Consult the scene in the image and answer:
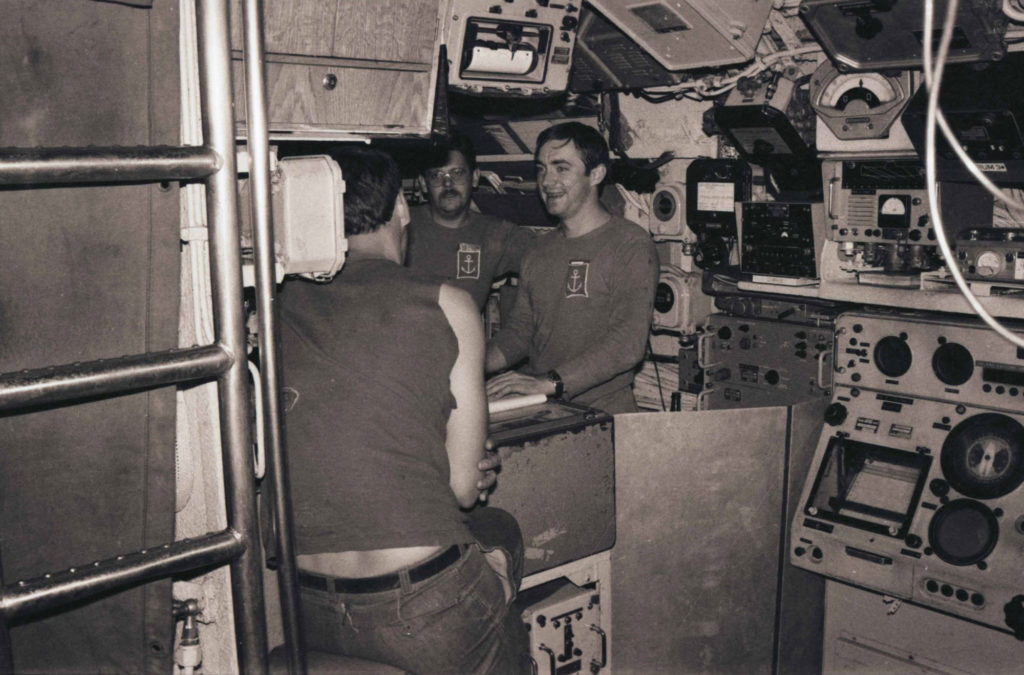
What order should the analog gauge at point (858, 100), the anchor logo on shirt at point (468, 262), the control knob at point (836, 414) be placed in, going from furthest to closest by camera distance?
the anchor logo on shirt at point (468, 262) < the control knob at point (836, 414) < the analog gauge at point (858, 100)

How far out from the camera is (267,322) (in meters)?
1.52

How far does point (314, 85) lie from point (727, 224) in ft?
9.74

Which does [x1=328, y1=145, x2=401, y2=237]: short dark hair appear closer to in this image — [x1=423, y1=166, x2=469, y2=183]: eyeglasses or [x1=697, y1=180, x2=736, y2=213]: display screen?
[x1=423, y1=166, x2=469, y2=183]: eyeglasses

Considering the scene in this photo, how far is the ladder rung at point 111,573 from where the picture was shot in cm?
134

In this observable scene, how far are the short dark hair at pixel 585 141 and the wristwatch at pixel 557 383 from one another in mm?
1175

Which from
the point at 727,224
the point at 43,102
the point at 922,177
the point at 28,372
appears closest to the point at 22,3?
the point at 43,102

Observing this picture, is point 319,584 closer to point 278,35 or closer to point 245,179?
point 245,179

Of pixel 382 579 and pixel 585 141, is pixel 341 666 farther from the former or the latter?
pixel 585 141

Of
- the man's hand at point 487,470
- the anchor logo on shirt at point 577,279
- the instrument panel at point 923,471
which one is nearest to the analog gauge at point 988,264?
the instrument panel at point 923,471

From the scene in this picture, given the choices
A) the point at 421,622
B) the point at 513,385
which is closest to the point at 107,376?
the point at 421,622

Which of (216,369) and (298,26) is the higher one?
(298,26)

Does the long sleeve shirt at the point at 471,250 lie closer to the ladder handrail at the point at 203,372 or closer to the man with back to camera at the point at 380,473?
the man with back to camera at the point at 380,473

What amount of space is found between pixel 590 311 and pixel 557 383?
0.69 m

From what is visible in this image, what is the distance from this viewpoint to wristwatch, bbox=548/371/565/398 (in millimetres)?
3619
